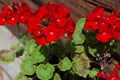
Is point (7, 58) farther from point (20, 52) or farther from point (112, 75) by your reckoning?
point (112, 75)

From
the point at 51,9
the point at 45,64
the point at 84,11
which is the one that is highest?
the point at 51,9

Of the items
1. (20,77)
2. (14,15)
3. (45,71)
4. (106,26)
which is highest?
(106,26)

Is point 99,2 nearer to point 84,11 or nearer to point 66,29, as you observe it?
point 84,11

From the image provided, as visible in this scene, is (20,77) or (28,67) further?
(20,77)

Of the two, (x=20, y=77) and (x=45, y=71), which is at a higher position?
(x=45, y=71)

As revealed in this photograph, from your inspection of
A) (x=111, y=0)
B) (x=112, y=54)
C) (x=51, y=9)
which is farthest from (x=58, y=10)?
(x=112, y=54)

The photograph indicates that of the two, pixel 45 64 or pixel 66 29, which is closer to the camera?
pixel 66 29

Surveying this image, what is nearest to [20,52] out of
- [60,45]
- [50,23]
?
[60,45]

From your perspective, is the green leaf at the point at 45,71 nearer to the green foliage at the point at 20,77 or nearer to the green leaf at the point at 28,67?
the green leaf at the point at 28,67
